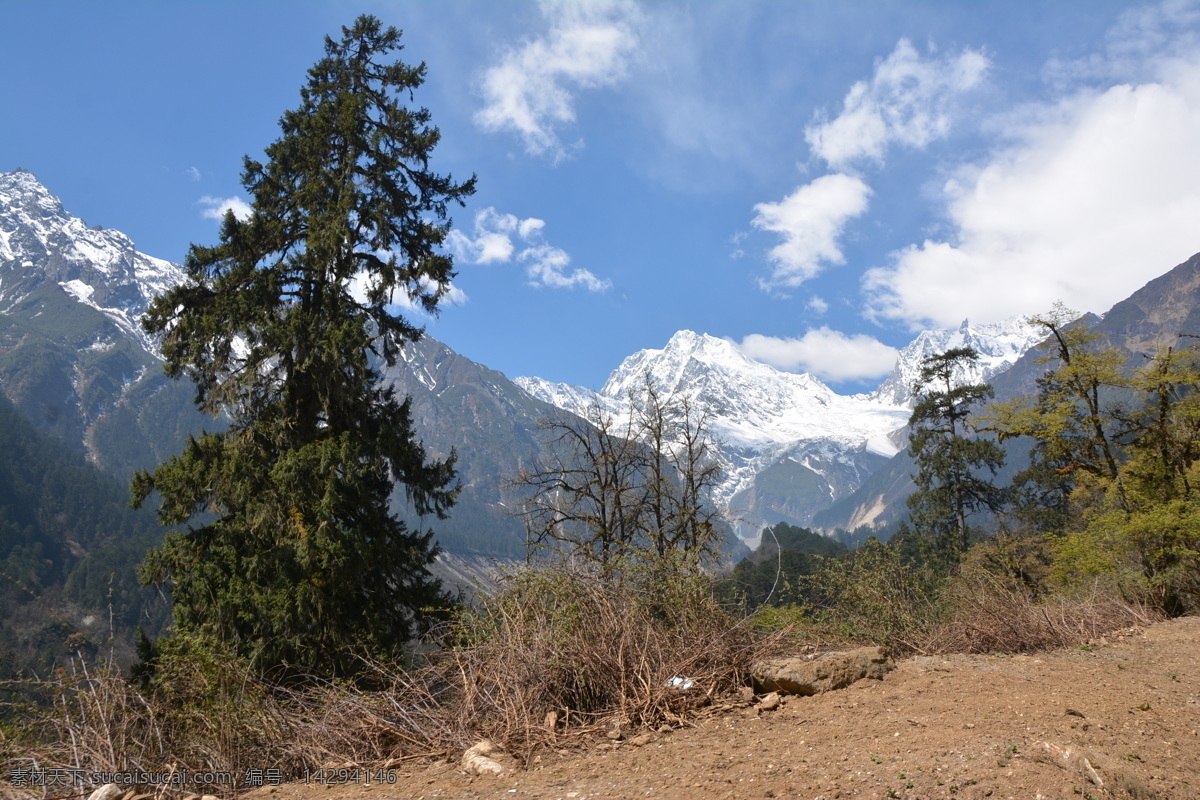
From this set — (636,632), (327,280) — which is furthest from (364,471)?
(636,632)

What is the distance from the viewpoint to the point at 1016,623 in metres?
7.13

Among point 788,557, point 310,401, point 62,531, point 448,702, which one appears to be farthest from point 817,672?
point 62,531

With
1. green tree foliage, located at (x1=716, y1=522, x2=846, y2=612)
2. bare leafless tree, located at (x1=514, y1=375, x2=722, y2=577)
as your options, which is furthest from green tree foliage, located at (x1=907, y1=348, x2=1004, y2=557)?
bare leafless tree, located at (x1=514, y1=375, x2=722, y2=577)

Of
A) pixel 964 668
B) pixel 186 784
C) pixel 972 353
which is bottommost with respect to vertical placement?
pixel 964 668

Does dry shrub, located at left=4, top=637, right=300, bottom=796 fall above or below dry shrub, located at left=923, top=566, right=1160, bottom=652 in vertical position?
above

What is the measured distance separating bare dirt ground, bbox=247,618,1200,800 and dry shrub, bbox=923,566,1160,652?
5.01ft

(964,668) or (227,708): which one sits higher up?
(227,708)

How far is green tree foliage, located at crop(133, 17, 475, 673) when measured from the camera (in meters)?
10.1

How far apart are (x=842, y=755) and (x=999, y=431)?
14812 millimetres

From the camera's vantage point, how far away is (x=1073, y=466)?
14.2m

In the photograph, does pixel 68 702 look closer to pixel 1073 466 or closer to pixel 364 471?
pixel 364 471

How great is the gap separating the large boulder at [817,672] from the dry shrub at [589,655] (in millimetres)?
215

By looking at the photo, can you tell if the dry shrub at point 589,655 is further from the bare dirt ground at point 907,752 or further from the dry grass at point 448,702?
the bare dirt ground at point 907,752

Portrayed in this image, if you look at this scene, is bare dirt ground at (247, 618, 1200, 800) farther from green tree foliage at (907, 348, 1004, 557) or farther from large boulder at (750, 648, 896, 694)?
green tree foliage at (907, 348, 1004, 557)
